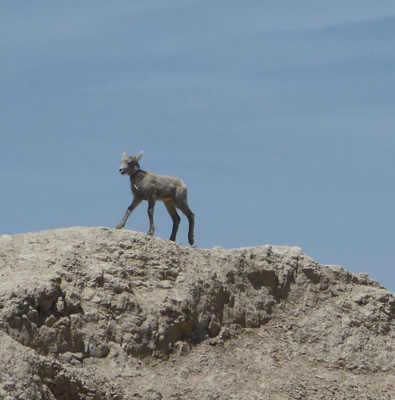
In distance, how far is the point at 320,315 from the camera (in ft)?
53.2

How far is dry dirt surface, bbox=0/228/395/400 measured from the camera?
1330 cm

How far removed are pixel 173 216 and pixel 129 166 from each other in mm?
1288

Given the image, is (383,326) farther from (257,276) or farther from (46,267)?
(46,267)

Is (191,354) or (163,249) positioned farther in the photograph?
(163,249)

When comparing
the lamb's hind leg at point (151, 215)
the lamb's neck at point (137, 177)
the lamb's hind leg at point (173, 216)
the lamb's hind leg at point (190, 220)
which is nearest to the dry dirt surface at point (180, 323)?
the lamb's hind leg at point (151, 215)

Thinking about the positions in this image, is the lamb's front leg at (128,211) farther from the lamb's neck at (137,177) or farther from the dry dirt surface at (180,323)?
the dry dirt surface at (180,323)

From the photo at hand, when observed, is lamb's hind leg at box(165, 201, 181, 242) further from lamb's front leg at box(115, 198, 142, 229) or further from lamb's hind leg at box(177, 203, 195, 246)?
lamb's front leg at box(115, 198, 142, 229)

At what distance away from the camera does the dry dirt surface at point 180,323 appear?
1330 cm

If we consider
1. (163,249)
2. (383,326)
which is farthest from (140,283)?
(383,326)

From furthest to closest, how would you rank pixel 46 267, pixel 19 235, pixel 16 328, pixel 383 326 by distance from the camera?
pixel 383 326 < pixel 19 235 < pixel 46 267 < pixel 16 328

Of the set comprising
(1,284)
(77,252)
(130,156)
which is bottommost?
(1,284)

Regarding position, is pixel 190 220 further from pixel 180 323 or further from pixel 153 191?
pixel 180 323

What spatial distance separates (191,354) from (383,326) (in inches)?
149

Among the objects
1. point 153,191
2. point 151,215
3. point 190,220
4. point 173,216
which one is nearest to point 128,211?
point 151,215
